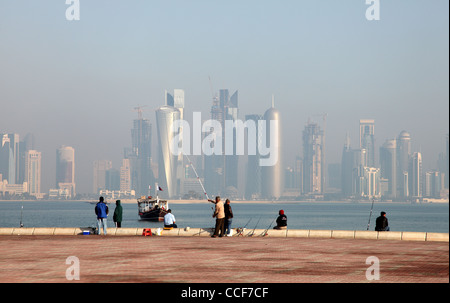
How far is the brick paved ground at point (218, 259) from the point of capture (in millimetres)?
13664

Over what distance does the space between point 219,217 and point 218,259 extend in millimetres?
7041

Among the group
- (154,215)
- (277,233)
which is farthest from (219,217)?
(154,215)

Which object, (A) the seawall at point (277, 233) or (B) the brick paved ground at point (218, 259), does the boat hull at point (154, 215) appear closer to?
(A) the seawall at point (277, 233)

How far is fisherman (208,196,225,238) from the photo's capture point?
23719mm

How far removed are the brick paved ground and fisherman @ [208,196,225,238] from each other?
559mm

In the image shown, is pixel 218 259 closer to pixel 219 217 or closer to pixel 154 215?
pixel 219 217

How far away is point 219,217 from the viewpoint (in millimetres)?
23984

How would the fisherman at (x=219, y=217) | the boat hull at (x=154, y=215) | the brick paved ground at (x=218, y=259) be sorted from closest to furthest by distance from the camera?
the brick paved ground at (x=218, y=259), the fisherman at (x=219, y=217), the boat hull at (x=154, y=215)

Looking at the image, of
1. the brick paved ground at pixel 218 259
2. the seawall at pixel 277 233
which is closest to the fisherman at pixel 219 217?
the brick paved ground at pixel 218 259

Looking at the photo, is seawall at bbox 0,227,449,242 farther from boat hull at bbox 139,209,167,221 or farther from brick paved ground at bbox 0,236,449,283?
boat hull at bbox 139,209,167,221

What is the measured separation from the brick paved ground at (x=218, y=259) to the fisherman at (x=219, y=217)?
0.56 meters

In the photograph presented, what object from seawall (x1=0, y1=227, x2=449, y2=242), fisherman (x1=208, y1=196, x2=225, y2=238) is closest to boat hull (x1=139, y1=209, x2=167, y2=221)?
seawall (x1=0, y1=227, x2=449, y2=242)
